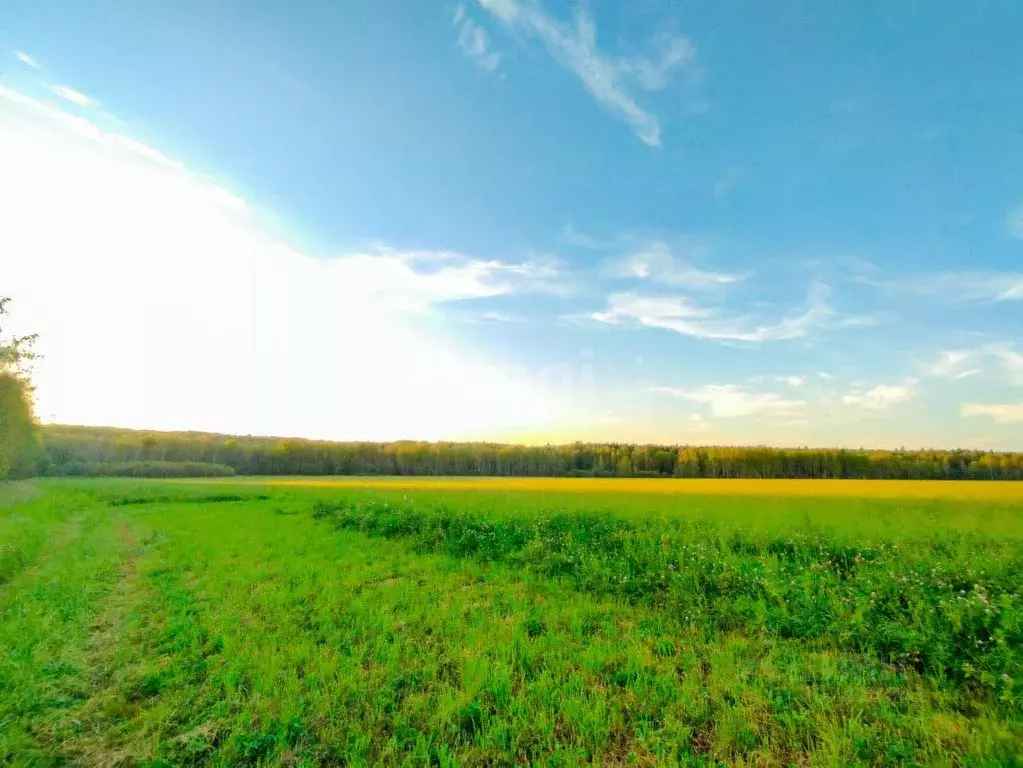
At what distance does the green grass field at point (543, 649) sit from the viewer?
5902 mm

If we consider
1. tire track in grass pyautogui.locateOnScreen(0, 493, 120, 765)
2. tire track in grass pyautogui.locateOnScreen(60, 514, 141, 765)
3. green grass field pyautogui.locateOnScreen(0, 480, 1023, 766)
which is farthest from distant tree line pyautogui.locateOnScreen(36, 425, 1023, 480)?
tire track in grass pyautogui.locateOnScreen(60, 514, 141, 765)

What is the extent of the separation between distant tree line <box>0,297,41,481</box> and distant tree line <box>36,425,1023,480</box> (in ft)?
94.5

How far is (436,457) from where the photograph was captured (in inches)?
4405

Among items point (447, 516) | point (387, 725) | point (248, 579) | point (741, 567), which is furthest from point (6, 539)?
point (741, 567)

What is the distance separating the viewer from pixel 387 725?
21.0 feet

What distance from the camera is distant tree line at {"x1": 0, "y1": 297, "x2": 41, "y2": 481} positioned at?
51.0 m

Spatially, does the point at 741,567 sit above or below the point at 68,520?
above

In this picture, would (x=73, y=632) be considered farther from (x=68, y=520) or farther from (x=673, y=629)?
(x=68, y=520)

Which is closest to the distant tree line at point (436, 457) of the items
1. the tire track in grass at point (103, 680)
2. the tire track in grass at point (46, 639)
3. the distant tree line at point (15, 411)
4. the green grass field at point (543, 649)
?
the distant tree line at point (15, 411)

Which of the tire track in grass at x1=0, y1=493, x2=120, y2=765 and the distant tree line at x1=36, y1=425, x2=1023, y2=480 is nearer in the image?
the tire track in grass at x1=0, y1=493, x2=120, y2=765

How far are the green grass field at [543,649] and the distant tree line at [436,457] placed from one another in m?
67.8

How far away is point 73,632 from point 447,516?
12.3 meters

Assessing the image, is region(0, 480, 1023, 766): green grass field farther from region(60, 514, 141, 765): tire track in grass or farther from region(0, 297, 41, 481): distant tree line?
region(0, 297, 41, 481): distant tree line

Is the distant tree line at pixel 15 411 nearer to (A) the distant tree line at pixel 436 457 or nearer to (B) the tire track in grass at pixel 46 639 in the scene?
(A) the distant tree line at pixel 436 457
